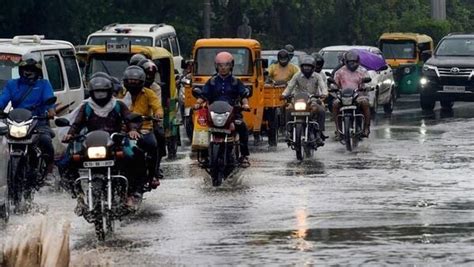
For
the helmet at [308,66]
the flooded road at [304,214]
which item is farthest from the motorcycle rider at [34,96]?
the helmet at [308,66]

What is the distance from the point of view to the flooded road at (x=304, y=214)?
475 inches

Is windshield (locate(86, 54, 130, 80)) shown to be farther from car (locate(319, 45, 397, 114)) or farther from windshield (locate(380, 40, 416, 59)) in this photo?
windshield (locate(380, 40, 416, 59))

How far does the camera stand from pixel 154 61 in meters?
22.8

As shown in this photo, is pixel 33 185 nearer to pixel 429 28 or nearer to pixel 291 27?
pixel 291 27

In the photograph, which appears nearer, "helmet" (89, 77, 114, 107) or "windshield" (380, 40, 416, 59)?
"helmet" (89, 77, 114, 107)

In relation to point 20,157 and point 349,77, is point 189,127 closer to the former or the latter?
point 349,77

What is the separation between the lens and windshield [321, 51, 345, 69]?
36.0 m

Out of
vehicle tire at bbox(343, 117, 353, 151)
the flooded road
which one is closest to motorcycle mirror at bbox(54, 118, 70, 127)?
the flooded road

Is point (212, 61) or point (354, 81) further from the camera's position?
point (212, 61)

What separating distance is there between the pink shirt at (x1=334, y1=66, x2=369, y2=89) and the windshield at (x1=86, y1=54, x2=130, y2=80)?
349 cm

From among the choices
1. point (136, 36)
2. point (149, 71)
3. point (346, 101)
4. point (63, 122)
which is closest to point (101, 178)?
point (63, 122)

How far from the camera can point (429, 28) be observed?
55.5 m

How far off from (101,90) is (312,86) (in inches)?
364

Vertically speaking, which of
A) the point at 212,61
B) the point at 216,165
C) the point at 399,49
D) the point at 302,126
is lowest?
the point at 216,165
